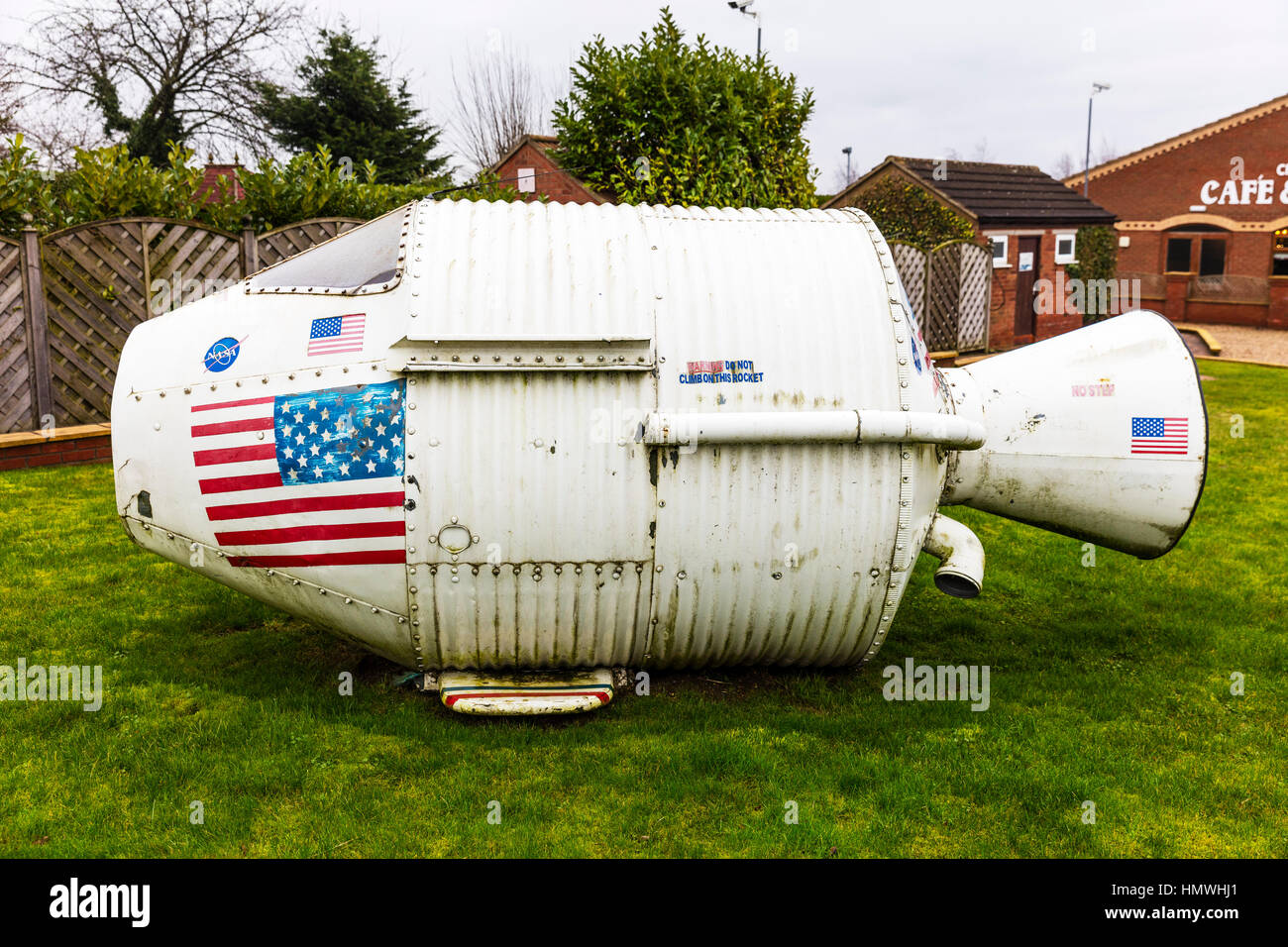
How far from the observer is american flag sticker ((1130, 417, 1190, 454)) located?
5.46 meters

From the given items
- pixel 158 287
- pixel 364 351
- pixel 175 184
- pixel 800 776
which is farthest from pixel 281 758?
pixel 175 184

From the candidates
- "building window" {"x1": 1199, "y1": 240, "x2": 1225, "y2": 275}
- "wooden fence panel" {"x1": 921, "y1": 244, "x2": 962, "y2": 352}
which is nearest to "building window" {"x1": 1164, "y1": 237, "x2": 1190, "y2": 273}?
"building window" {"x1": 1199, "y1": 240, "x2": 1225, "y2": 275}

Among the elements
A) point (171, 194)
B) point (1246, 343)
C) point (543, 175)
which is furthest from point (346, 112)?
point (1246, 343)

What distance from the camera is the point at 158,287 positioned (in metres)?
11.1

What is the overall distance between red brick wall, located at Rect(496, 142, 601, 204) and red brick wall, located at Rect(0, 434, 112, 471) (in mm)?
10465

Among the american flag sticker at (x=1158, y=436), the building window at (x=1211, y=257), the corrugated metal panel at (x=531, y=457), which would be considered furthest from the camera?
the building window at (x=1211, y=257)

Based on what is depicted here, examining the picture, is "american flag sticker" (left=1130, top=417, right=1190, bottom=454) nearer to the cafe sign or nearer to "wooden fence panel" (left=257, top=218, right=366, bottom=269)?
"wooden fence panel" (left=257, top=218, right=366, bottom=269)

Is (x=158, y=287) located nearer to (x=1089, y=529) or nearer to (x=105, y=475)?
(x=105, y=475)

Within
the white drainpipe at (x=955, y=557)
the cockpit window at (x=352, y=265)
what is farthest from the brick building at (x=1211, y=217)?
the cockpit window at (x=352, y=265)

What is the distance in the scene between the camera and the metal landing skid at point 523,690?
16.1 feet

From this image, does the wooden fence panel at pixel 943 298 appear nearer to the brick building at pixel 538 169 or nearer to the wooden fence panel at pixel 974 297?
the wooden fence panel at pixel 974 297

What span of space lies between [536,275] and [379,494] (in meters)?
1.26

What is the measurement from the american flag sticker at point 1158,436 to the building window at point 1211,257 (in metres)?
28.7

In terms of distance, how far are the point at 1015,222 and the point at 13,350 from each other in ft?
A: 66.2
